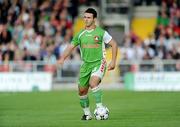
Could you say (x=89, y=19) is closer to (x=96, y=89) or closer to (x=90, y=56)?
(x=90, y=56)

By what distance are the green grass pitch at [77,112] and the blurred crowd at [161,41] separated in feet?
27.4

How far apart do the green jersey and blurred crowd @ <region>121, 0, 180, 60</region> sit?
1805 centimetres

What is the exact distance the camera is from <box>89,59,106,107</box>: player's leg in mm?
16250

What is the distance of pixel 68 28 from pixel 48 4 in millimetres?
2326

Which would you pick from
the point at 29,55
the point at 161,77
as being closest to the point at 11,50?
the point at 29,55

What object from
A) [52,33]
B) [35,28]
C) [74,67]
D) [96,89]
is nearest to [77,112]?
[96,89]

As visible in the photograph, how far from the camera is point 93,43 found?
16.5 metres

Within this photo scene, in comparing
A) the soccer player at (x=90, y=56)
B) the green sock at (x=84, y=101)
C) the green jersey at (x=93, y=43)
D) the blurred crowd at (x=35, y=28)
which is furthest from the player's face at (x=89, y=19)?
the blurred crowd at (x=35, y=28)

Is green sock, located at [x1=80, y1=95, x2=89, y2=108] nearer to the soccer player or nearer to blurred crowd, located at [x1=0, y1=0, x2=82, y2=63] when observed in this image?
the soccer player

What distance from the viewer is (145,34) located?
39156mm

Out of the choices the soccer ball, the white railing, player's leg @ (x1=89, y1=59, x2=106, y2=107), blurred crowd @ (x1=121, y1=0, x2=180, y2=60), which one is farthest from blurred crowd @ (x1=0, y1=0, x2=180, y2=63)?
the soccer ball

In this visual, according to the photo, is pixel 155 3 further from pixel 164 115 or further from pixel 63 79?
pixel 164 115

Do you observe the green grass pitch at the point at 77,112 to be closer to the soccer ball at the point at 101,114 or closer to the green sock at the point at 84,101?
the soccer ball at the point at 101,114

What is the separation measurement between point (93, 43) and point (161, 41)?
63.4ft
